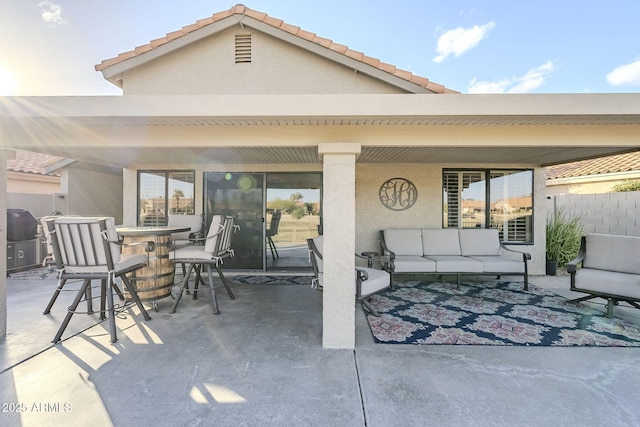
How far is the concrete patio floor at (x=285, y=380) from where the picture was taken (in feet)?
6.50

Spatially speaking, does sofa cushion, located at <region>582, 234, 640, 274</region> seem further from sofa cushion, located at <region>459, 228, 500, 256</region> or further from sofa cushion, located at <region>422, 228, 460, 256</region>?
sofa cushion, located at <region>422, 228, 460, 256</region>

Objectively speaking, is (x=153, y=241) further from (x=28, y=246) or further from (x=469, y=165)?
(x=469, y=165)

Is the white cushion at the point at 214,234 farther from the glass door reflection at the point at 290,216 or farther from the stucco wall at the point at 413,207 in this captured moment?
the stucco wall at the point at 413,207

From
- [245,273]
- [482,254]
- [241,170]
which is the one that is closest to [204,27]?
[241,170]

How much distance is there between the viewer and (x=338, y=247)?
9.72 ft

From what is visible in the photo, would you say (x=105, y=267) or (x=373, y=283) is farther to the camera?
(x=373, y=283)

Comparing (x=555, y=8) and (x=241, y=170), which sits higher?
(x=555, y=8)

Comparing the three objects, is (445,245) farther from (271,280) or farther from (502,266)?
(271,280)

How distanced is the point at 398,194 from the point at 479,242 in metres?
1.89

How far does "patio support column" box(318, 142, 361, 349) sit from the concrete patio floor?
0.71 feet

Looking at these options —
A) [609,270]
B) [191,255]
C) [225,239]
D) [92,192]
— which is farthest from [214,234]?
[92,192]

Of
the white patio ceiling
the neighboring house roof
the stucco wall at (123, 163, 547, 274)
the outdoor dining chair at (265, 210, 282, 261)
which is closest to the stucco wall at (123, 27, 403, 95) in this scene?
the stucco wall at (123, 163, 547, 274)

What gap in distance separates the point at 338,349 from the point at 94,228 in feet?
9.62

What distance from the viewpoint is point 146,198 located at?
646 centimetres
